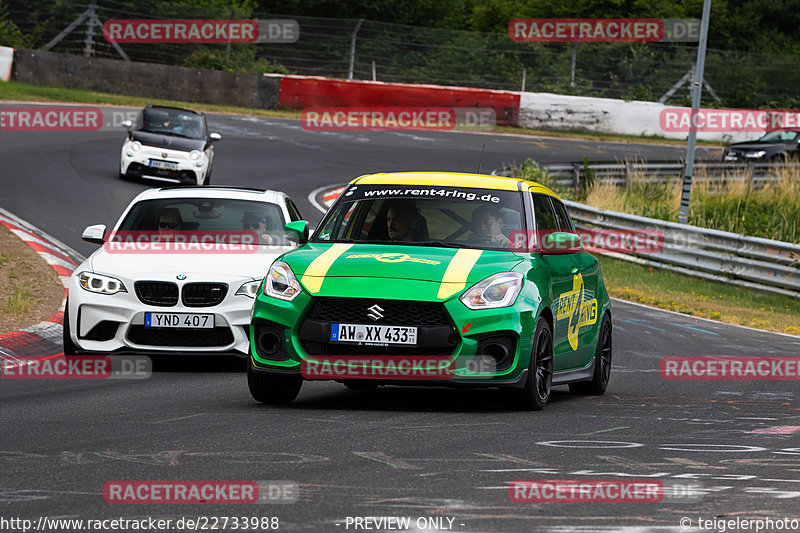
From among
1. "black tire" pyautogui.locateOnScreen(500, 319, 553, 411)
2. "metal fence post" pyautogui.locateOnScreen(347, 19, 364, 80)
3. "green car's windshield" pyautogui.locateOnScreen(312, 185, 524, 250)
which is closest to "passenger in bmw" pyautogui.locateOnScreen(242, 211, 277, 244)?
"green car's windshield" pyautogui.locateOnScreen(312, 185, 524, 250)

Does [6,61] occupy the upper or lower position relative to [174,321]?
upper

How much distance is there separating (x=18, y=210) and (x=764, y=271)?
12634mm

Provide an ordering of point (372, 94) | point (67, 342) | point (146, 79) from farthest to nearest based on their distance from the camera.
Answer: point (372, 94)
point (146, 79)
point (67, 342)

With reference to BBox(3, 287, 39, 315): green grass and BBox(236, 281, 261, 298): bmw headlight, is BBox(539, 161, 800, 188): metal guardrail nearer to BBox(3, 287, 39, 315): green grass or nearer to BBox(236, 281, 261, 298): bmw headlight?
BBox(3, 287, 39, 315): green grass

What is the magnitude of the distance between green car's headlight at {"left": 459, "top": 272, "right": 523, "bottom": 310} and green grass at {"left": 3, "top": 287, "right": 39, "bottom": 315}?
6.33 metres

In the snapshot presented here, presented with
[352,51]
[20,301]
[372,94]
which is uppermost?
Result: [352,51]

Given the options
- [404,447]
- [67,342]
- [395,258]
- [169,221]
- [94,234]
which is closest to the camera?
[404,447]

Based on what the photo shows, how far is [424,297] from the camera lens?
7906mm

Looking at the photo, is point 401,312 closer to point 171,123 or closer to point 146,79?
point 171,123

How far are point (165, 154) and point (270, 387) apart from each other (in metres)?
16.4

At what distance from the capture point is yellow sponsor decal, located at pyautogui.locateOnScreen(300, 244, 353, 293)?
808 centimetres

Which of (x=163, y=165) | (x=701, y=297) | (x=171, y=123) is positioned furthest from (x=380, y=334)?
(x=171, y=123)

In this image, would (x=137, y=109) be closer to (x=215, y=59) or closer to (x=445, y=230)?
(x=215, y=59)

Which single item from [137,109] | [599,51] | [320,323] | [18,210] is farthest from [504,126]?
[320,323]
